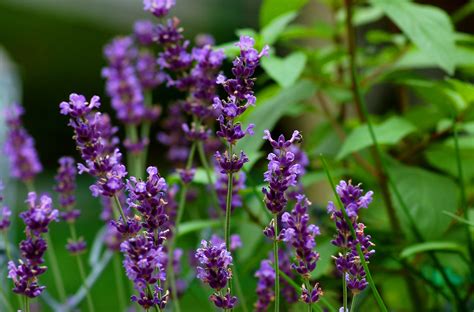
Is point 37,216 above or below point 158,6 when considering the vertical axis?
below

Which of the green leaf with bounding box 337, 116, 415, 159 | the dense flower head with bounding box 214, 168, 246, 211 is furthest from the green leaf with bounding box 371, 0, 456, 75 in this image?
the dense flower head with bounding box 214, 168, 246, 211

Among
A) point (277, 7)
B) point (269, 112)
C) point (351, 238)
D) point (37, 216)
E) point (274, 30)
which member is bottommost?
point (351, 238)

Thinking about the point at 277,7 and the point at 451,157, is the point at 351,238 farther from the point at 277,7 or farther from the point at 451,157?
the point at 277,7

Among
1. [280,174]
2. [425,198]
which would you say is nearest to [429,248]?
[425,198]

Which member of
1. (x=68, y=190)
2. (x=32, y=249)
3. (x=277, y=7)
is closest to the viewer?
(x=32, y=249)

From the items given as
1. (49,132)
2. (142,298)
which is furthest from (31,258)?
(49,132)

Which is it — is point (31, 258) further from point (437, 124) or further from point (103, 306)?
point (103, 306)

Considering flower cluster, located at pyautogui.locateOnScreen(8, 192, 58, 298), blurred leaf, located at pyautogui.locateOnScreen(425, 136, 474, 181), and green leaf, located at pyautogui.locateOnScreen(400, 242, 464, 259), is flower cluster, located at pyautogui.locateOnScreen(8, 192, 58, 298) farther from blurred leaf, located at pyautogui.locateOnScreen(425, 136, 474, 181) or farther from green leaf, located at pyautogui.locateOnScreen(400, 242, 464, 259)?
blurred leaf, located at pyautogui.locateOnScreen(425, 136, 474, 181)
